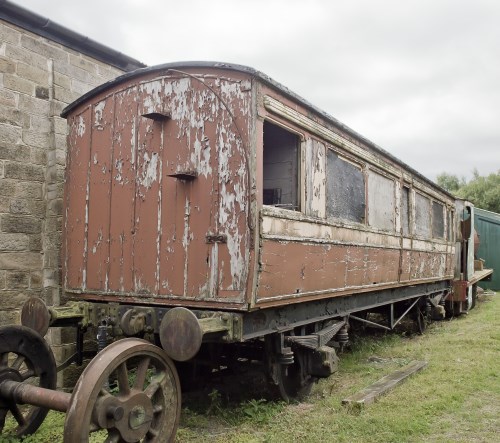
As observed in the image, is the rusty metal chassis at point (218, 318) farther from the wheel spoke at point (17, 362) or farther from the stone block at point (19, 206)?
the stone block at point (19, 206)

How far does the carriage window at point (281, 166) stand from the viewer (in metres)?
4.98

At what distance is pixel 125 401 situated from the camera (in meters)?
3.33

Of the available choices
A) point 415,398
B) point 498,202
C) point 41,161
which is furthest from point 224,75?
point 498,202

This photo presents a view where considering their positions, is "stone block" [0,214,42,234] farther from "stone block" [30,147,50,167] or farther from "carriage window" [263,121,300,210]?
"carriage window" [263,121,300,210]

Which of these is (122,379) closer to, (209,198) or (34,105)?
(209,198)

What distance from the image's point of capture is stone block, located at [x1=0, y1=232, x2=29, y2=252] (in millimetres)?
5105

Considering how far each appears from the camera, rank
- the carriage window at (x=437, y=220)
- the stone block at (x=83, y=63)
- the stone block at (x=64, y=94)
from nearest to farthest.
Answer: the stone block at (x=64, y=94)
the stone block at (x=83, y=63)
the carriage window at (x=437, y=220)

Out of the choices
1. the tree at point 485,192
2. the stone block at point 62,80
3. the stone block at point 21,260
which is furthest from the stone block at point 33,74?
the tree at point 485,192

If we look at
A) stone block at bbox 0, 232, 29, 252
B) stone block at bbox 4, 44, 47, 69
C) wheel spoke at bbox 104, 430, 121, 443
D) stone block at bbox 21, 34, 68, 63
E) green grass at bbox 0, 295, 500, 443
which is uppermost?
stone block at bbox 21, 34, 68, 63

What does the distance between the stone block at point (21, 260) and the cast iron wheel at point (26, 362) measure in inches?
48.1

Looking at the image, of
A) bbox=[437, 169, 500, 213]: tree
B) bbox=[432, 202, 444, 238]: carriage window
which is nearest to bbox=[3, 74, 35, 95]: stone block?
bbox=[432, 202, 444, 238]: carriage window

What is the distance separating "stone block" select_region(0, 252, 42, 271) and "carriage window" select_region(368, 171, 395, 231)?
3968 millimetres

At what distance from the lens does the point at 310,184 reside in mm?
4980

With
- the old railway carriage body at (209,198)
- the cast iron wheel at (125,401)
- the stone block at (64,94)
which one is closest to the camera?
the cast iron wheel at (125,401)
